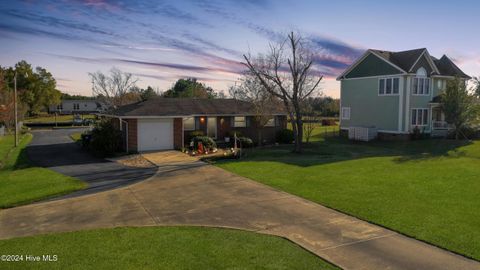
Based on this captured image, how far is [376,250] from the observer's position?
781 cm

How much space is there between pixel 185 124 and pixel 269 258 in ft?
70.0

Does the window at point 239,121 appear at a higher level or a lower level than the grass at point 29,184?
higher

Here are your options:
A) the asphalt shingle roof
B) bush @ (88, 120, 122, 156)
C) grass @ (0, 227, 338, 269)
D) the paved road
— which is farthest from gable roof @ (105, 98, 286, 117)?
grass @ (0, 227, 338, 269)

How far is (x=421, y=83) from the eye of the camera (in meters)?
32.4

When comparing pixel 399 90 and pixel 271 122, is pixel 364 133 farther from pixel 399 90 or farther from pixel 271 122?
pixel 271 122

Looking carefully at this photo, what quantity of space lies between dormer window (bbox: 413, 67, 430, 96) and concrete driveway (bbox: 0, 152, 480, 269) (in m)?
23.4

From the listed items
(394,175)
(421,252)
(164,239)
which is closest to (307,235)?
(421,252)

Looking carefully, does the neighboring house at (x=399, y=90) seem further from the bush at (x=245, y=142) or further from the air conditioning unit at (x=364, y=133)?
the bush at (x=245, y=142)

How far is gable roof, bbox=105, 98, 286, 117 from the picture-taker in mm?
26531

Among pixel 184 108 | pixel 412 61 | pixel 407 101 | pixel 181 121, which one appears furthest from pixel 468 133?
pixel 181 121

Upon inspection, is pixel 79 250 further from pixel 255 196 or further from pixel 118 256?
pixel 255 196

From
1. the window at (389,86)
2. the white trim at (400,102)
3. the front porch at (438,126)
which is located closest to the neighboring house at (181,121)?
the window at (389,86)

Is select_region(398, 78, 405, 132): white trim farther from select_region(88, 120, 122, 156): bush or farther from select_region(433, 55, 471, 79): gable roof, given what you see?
select_region(88, 120, 122, 156): bush

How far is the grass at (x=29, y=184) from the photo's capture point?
13.2 m
